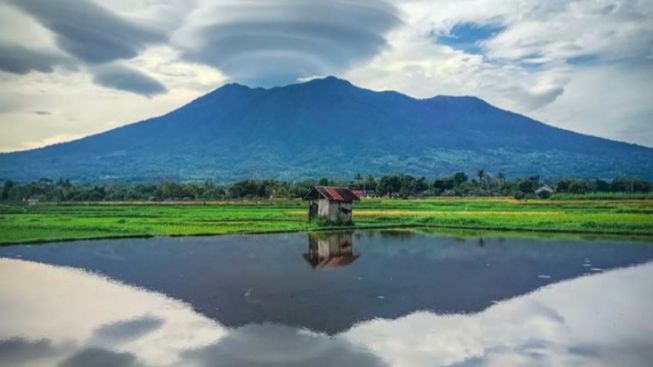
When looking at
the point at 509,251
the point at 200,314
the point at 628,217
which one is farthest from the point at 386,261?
the point at 628,217

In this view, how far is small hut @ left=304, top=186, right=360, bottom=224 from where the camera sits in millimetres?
35406

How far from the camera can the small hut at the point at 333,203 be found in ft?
116

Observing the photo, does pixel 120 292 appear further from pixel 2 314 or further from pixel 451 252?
pixel 451 252

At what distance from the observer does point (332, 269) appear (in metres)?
19.9

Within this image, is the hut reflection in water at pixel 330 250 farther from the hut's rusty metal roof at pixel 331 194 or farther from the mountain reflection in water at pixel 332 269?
the hut's rusty metal roof at pixel 331 194

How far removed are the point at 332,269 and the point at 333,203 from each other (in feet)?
53.2

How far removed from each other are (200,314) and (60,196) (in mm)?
77706

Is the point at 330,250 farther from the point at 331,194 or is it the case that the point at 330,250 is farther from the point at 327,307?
the point at 327,307

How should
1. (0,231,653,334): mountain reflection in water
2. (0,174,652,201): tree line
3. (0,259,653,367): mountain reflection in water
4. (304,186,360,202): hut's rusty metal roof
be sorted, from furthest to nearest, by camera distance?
(0,174,652,201): tree line → (304,186,360,202): hut's rusty metal roof → (0,231,653,334): mountain reflection in water → (0,259,653,367): mountain reflection in water

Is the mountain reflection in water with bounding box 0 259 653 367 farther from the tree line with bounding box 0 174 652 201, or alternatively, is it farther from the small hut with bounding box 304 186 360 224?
the tree line with bounding box 0 174 652 201

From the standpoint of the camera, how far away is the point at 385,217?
1671 inches

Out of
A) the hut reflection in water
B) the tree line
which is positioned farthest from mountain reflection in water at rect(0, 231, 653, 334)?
the tree line

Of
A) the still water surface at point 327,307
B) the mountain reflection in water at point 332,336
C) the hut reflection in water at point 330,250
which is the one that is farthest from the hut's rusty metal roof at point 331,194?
the mountain reflection in water at point 332,336

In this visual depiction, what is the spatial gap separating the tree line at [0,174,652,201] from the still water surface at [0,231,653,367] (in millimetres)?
56332
